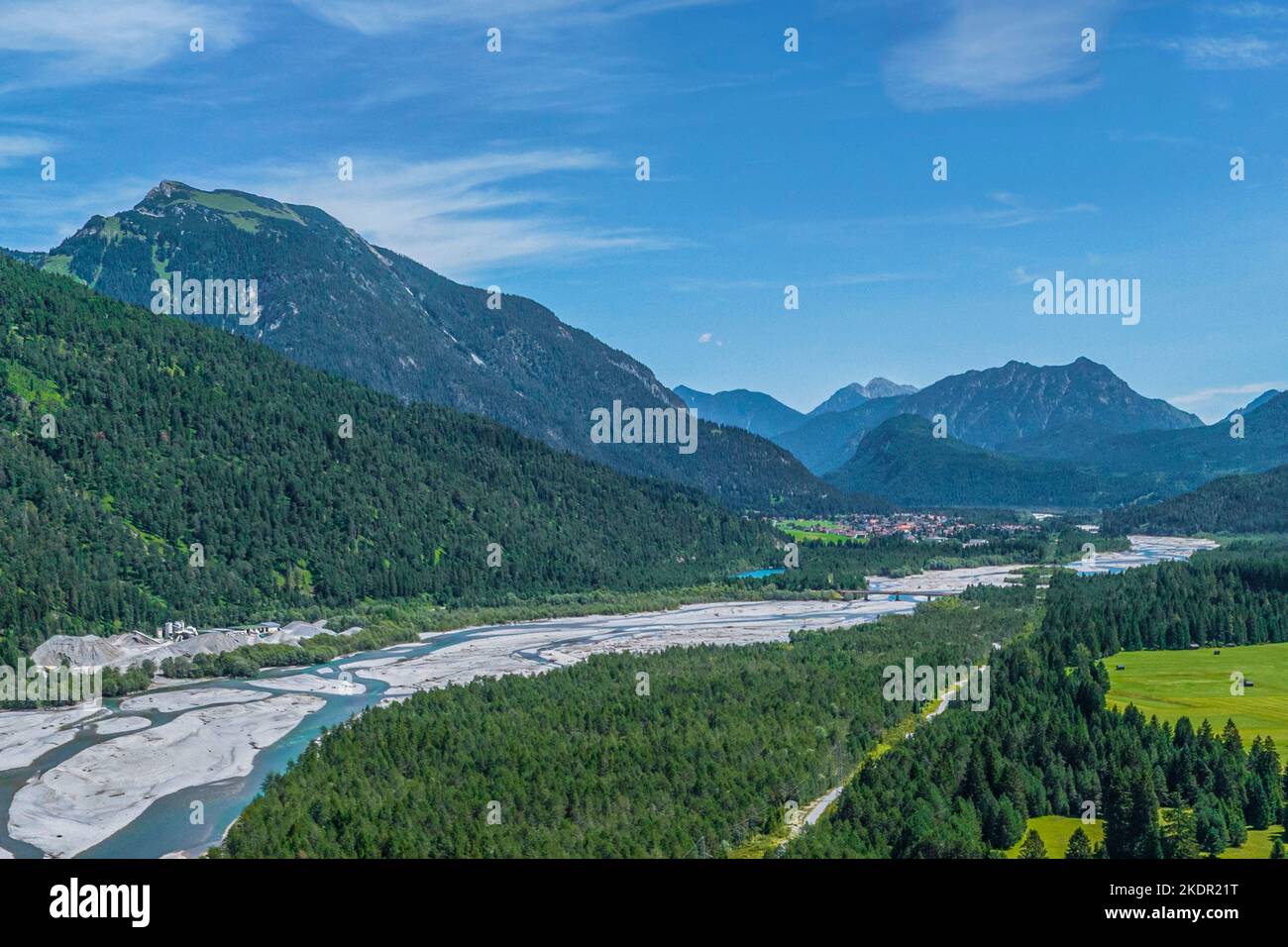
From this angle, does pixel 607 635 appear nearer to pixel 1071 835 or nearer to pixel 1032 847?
pixel 1071 835

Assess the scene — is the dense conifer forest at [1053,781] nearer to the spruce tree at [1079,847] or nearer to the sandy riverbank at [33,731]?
the spruce tree at [1079,847]

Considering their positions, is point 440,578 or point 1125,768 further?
point 440,578

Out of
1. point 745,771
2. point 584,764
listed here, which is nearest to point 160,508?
point 584,764

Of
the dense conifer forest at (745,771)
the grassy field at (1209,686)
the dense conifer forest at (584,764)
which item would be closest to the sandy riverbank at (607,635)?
the dense conifer forest at (584,764)

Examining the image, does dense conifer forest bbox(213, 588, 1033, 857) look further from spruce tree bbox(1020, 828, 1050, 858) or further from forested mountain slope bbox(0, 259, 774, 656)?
forested mountain slope bbox(0, 259, 774, 656)

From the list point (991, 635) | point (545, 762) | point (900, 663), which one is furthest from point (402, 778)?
point (991, 635)
